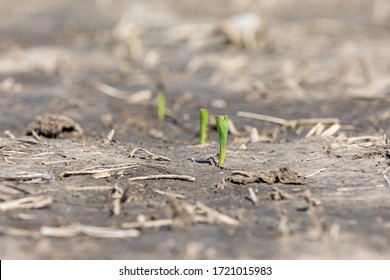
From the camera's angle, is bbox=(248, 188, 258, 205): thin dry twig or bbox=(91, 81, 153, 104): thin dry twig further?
bbox=(91, 81, 153, 104): thin dry twig

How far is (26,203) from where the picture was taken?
11.7 ft

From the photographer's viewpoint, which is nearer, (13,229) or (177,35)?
(13,229)

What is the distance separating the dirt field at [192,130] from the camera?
10.8ft

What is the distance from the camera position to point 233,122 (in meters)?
5.99

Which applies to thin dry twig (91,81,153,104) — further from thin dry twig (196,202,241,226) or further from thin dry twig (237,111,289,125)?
thin dry twig (196,202,241,226)

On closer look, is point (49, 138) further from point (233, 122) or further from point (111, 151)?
point (233, 122)

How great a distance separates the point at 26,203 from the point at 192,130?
2440mm

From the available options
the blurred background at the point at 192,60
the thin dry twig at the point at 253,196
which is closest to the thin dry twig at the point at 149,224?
the thin dry twig at the point at 253,196

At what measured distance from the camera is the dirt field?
328cm

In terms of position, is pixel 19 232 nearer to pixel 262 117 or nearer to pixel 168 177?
pixel 168 177

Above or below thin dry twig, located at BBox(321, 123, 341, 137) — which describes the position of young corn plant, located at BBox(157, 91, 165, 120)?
above

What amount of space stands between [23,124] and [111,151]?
1.53m

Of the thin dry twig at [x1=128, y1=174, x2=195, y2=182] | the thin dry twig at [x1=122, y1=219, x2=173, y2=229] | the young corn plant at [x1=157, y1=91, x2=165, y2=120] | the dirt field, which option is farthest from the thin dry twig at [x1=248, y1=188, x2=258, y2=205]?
the young corn plant at [x1=157, y1=91, x2=165, y2=120]

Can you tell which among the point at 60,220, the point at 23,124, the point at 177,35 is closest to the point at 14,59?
the point at 177,35
